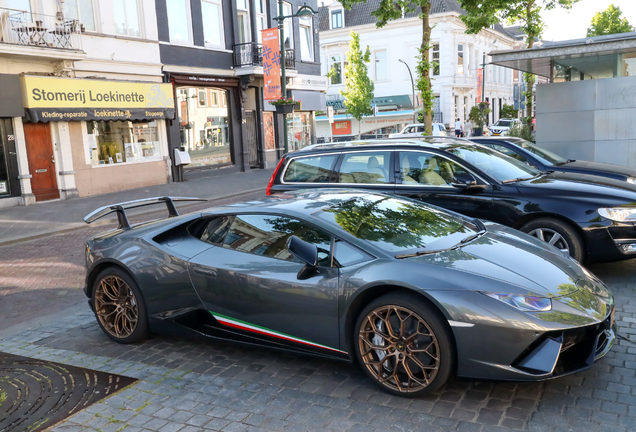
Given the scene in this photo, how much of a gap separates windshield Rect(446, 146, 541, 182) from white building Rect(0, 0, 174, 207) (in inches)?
506

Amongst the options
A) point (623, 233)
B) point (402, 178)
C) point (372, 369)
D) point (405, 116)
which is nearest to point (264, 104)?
point (402, 178)

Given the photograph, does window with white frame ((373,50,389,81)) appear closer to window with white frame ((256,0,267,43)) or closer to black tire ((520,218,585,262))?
window with white frame ((256,0,267,43))

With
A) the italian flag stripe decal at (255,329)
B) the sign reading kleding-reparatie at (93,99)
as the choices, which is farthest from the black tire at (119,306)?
the sign reading kleding-reparatie at (93,99)

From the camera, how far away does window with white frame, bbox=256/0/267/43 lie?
24719mm

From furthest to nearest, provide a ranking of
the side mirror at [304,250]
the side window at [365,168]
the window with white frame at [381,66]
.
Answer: the window with white frame at [381,66] < the side window at [365,168] < the side mirror at [304,250]

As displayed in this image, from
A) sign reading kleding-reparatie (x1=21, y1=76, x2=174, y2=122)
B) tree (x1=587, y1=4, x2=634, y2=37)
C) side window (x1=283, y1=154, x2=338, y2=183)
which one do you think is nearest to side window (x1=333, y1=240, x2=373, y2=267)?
side window (x1=283, y1=154, x2=338, y2=183)

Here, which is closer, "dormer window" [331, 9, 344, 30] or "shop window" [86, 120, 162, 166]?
"shop window" [86, 120, 162, 166]

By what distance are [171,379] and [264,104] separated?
72.7 feet

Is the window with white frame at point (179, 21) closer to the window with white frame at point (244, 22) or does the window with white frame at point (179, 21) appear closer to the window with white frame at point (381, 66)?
the window with white frame at point (244, 22)

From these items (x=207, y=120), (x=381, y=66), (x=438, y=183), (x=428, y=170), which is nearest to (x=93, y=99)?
(x=207, y=120)

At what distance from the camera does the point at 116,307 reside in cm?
494

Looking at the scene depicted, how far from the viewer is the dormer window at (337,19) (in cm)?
5562

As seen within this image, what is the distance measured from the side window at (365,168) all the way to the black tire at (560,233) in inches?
71.8

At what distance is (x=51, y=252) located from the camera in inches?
376
